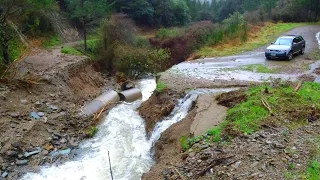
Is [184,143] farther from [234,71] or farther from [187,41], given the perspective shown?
[187,41]

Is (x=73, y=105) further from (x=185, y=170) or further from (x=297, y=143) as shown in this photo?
(x=297, y=143)

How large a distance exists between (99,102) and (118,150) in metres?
5.85

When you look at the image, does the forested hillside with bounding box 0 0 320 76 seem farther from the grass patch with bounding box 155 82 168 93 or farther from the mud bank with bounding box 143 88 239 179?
the mud bank with bounding box 143 88 239 179

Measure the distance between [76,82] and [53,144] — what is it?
8232 mm

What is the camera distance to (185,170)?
9180mm

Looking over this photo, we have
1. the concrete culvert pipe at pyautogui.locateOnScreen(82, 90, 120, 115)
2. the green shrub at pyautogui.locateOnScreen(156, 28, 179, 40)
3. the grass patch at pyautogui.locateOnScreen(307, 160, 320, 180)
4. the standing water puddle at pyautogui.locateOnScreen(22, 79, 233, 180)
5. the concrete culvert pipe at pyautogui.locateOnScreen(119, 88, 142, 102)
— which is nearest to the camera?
the grass patch at pyautogui.locateOnScreen(307, 160, 320, 180)

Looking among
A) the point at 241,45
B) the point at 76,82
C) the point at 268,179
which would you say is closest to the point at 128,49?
the point at 76,82

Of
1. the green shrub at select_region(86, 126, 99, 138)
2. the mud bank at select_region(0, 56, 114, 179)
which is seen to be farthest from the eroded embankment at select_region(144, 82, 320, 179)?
the mud bank at select_region(0, 56, 114, 179)

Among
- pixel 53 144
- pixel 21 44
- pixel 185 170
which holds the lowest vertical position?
pixel 53 144

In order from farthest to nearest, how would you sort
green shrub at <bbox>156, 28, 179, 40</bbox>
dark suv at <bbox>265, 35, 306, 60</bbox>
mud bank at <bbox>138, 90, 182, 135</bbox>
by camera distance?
1. green shrub at <bbox>156, 28, 179, 40</bbox>
2. dark suv at <bbox>265, 35, 306, 60</bbox>
3. mud bank at <bbox>138, 90, 182, 135</bbox>

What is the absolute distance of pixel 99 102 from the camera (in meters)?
18.9

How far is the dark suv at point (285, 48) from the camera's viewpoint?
22.5 m

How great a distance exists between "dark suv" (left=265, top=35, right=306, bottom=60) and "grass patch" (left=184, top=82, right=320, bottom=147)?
962 centimetres

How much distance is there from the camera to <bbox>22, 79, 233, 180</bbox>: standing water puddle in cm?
1188
